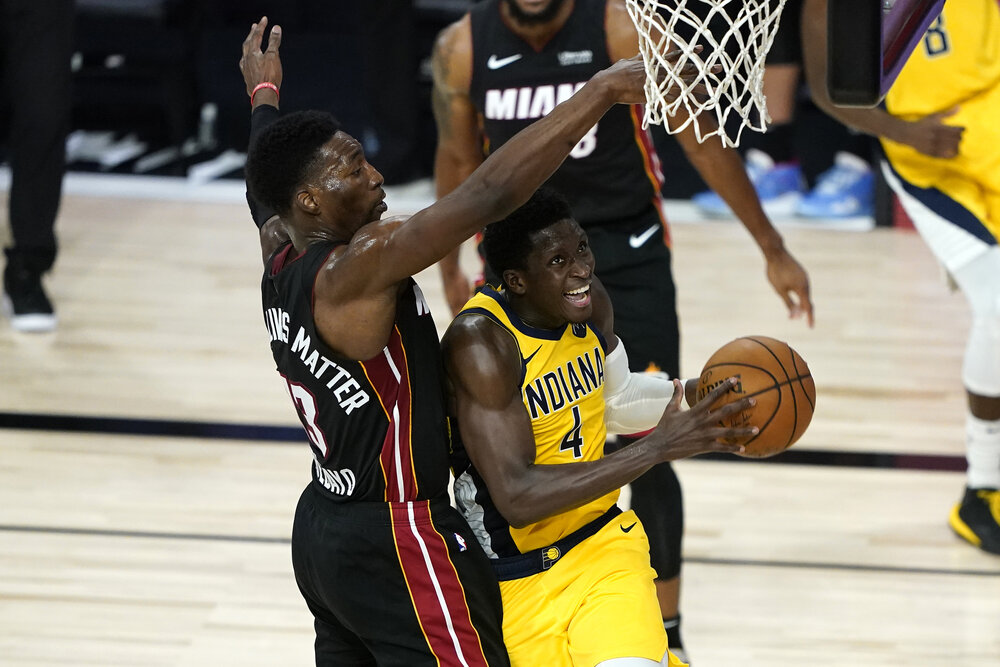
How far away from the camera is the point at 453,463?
10.00 ft

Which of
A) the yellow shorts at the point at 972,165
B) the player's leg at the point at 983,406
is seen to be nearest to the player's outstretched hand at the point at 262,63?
the yellow shorts at the point at 972,165

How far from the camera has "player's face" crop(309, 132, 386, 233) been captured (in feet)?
9.06

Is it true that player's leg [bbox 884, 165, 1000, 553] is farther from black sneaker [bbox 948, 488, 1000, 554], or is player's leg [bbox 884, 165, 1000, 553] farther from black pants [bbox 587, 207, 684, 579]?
black pants [bbox 587, 207, 684, 579]

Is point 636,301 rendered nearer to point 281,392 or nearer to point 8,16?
point 281,392

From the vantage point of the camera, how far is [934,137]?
15.1 ft

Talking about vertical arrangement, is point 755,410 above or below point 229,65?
above

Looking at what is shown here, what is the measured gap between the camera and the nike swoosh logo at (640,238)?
4.05 m

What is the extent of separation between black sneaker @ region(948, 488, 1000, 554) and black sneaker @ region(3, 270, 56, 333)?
14.0ft

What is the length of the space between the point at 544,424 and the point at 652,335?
104cm

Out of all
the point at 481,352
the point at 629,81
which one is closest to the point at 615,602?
the point at 481,352

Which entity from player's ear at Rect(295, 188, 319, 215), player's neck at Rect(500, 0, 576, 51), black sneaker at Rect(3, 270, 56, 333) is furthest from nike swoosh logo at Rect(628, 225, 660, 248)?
black sneaker at Rect(3, 270, 56, 333)

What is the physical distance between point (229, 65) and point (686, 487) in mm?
5860

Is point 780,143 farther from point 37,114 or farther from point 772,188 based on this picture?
point 37,114

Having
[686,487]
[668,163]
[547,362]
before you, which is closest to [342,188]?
[547,362]
